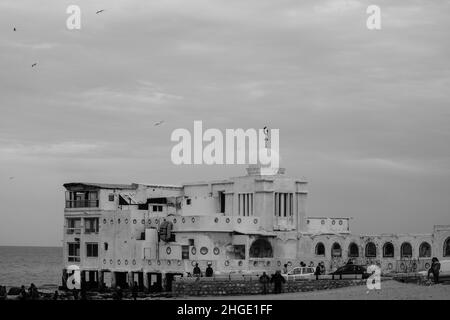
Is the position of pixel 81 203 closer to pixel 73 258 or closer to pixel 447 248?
pixel 73 258

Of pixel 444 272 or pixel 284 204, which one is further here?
pixel 284 204

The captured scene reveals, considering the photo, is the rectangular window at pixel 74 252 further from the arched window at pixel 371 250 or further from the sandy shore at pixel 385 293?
the sandy shore at pixel 385 293

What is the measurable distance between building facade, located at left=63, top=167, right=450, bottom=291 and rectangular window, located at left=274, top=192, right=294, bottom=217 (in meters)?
0.08

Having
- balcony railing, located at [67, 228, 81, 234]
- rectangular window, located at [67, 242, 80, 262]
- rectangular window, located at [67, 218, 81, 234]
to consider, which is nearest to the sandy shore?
balcony railing, located at [67, 228, 81, 234]

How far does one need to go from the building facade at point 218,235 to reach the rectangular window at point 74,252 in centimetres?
8

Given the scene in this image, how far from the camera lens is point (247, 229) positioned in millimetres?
85125

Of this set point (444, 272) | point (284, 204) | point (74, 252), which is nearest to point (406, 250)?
point (284, 204)

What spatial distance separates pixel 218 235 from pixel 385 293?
2588cm

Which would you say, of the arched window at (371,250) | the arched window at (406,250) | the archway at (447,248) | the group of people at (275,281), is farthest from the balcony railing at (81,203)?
the archway at (447,248)

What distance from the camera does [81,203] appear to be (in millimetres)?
92375

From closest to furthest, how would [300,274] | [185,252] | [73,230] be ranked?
[300,274] → [185,252] → [73,230]

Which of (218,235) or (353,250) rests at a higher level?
(218,235)
